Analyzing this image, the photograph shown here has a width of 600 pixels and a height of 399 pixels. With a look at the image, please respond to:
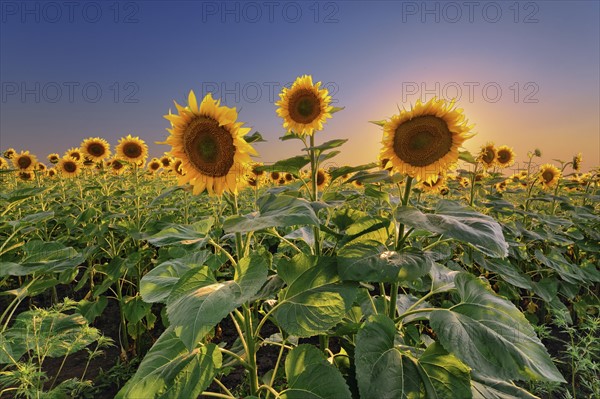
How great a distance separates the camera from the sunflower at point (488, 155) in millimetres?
5321

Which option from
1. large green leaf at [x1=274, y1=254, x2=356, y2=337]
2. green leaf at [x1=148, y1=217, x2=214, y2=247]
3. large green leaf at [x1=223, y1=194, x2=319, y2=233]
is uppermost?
large green leaf at [x1=223, y1=194, x2=319, y2=233]

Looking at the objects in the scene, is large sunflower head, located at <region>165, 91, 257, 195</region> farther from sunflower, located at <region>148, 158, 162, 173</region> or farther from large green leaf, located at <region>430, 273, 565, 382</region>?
sunflower, located at <region>148, 158, 162, 173</region>

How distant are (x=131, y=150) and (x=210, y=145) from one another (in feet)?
13.9

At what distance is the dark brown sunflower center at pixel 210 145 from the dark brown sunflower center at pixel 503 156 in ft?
18.8

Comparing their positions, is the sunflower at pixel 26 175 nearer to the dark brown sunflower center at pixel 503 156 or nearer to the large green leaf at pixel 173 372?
the large green leaf at pixel 173 372

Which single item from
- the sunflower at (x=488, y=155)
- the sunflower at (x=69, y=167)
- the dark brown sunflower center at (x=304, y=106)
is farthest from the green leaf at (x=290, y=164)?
the sunflower at (x=69, y=167)

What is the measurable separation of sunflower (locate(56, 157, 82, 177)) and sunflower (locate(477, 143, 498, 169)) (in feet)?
22.4

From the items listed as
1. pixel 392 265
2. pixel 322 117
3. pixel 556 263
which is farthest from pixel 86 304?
pixel 556 263

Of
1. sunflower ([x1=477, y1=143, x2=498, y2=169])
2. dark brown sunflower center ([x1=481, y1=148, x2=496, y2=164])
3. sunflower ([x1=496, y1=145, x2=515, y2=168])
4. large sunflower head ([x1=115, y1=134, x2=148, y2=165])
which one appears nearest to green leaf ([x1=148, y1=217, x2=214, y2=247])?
large sunflower head ([x1=115, y1=134, x2=148, y2=165])

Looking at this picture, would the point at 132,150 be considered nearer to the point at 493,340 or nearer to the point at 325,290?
the point at 325,290

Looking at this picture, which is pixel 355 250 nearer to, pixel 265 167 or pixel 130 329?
pixel 265 167

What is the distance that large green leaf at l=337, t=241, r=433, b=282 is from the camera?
1.33 meters

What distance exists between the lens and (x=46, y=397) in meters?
1.82

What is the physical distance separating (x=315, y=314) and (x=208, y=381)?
468 mm
